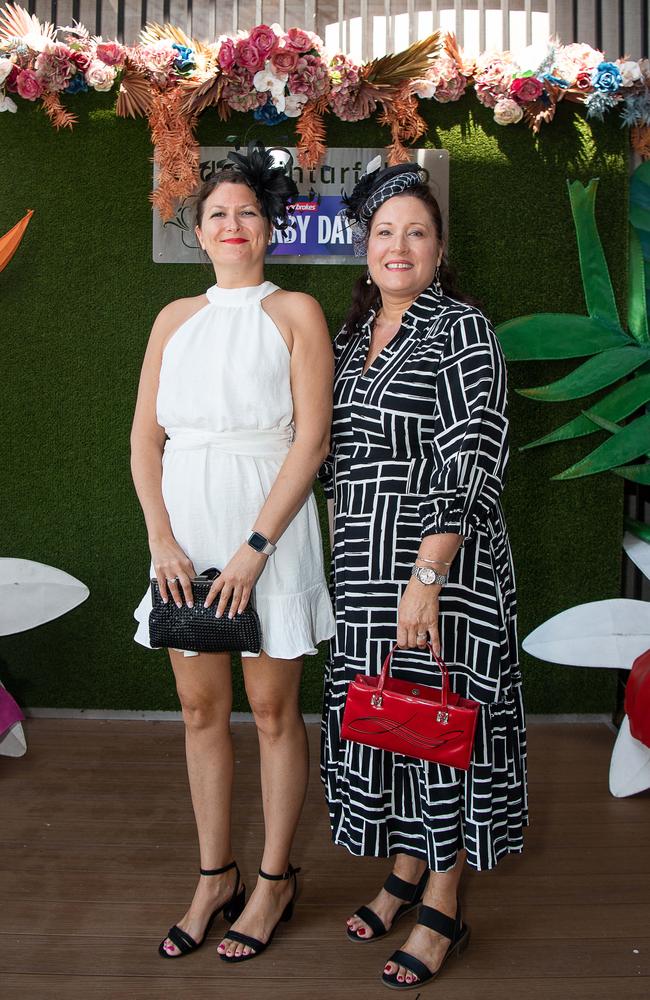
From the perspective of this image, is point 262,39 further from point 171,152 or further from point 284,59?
point 171,152

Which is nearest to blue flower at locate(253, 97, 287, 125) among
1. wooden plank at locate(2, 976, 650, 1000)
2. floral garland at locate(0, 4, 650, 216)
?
floral garland at locate(0, 4, 650, 216)

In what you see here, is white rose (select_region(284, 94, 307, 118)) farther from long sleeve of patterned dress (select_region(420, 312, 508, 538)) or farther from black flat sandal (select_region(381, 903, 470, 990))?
black flat sandal (select_region(381, 903, 470, 990))

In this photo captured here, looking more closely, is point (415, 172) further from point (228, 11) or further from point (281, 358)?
point (228, 11)

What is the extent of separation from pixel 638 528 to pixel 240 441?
1.87 meters

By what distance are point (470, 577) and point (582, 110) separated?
2103mm

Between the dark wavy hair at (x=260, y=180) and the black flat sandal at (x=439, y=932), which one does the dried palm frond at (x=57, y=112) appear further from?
the black flat sandal at (x=439, y=932)

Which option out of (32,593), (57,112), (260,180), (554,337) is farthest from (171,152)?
(32,593)

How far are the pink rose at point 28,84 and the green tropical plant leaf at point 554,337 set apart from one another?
1.78 metres

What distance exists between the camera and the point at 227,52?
2.77 meters

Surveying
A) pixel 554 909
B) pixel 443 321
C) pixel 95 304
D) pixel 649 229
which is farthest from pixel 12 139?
pixel 554 909

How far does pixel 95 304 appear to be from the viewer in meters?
3.13

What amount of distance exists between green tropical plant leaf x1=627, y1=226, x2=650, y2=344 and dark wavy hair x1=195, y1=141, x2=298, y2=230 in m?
1.62

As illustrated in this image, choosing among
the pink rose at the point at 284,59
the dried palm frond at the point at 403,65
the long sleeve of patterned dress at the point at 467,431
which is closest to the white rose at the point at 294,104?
the pink rose at the point at 284,59

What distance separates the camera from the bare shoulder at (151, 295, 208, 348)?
6.20 ft
